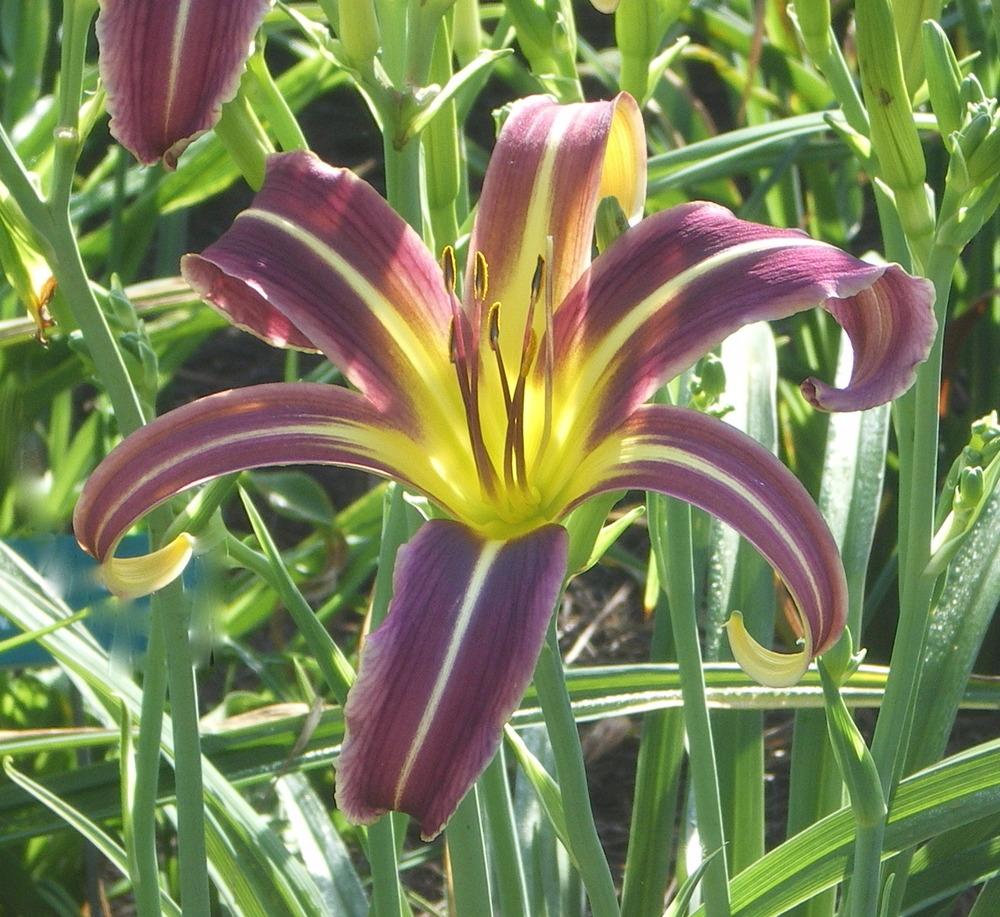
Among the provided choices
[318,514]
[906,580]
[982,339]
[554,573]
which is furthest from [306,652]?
[554,573]

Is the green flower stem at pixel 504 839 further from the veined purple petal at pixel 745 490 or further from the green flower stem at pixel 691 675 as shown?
the veined purple petal at pixel 745 490

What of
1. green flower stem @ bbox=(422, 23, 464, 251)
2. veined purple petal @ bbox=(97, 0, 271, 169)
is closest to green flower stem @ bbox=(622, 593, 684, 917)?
green flower stem @ bbox=(422, 23, 464, 251)

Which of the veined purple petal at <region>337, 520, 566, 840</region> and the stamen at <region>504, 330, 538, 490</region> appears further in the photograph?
the stamen at <region>504, 330, 538, 490</region>

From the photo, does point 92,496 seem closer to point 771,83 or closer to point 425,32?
point 425,32

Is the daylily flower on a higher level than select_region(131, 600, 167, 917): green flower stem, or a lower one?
higher

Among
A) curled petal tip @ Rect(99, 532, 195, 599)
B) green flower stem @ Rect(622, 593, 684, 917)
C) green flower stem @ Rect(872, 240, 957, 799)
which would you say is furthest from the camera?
green flower stem @ Rect(622, 593, 684, 917)

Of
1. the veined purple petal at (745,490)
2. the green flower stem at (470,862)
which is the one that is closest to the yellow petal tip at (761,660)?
the veined purple petal at (745,490)

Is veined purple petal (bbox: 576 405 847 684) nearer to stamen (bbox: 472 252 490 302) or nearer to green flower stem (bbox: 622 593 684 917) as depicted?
stamen (bbox: 472 252 490 302)
